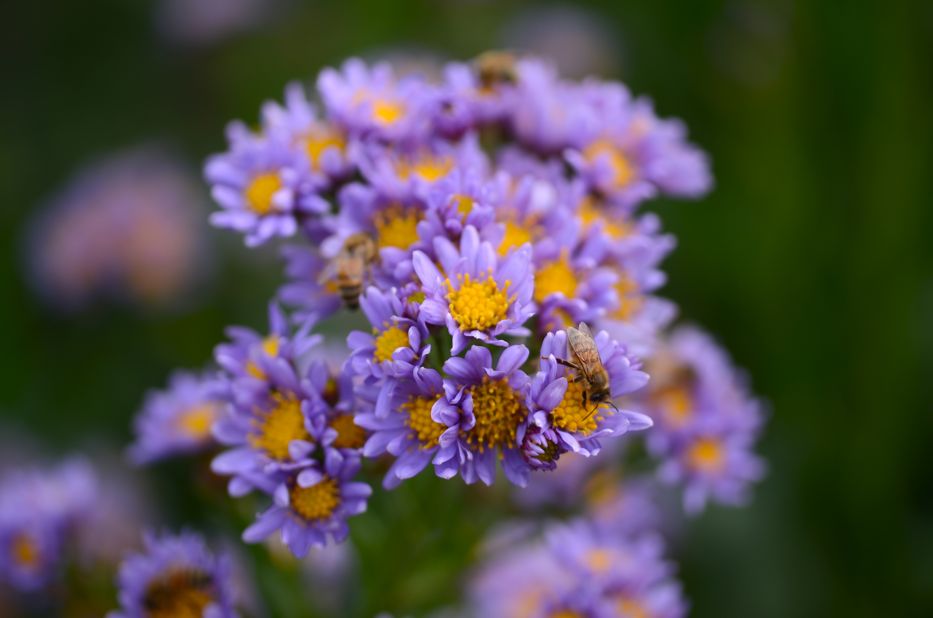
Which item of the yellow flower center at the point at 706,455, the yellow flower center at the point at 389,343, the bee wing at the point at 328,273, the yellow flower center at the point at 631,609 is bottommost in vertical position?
the yellow flower center at the point at 631,609

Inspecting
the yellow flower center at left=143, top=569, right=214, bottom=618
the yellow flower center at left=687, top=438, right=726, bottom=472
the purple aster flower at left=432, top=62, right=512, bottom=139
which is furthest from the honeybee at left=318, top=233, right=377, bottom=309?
the yellow flower center at left=687, top=438, right=726, bottom=472

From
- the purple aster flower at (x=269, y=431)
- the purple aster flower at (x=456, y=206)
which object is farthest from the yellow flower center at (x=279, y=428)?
the purple aster flower at (x=456, y=206)

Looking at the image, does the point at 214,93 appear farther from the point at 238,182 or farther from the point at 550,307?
the point at 550,307

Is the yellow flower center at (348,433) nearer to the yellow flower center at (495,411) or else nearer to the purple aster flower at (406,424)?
the purple aster flower at (406,424)

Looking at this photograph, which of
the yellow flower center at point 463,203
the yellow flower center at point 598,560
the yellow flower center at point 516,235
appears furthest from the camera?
the yellow flower center at point 598,560

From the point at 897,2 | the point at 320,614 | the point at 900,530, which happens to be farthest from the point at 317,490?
the point at 897,2

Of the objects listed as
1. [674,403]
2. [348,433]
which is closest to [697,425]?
[674,403]

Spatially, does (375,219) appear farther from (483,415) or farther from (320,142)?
(483,415)
